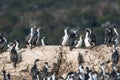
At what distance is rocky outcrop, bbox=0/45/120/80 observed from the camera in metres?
37.8

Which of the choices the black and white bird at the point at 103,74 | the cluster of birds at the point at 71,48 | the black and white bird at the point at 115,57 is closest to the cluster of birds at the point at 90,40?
the cluster of birds at the point at 71,48

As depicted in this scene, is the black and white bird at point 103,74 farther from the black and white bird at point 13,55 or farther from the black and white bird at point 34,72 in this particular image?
the black and white bird at point 13,55

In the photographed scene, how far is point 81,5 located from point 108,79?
77.9m

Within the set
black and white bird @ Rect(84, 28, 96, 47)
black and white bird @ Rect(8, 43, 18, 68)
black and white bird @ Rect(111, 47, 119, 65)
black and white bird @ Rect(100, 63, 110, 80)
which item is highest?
black and white bird @ Rect(84, 28, 96, 47)

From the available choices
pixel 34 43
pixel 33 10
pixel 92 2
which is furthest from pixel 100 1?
pixel 34 43

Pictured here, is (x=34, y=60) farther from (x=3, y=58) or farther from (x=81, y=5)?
(x=81, y=5)

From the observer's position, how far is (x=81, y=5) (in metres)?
114

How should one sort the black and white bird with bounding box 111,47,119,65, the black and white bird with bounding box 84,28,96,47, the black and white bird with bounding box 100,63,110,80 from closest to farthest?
the black and white bird with bounding box 100,63,110,80 → the black and white bird with bounding box 111,47,119,65 → the black and white bird with bounding box 84,28,96,47

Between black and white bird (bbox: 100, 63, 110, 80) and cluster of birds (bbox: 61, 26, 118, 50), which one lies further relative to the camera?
cluster of birds (bbox: 61, 26, 118, 50)

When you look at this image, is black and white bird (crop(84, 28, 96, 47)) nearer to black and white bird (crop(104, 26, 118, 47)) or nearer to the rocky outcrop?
the rocky outcrop

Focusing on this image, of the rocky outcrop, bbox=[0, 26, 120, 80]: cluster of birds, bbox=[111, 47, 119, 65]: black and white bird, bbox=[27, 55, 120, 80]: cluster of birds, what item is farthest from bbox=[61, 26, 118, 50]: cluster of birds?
bbox=[27, 55, 120, 80]: cluster of birds

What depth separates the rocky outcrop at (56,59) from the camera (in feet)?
124

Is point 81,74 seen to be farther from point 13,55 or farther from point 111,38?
point 13,55

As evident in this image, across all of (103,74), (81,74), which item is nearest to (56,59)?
(81,74)
